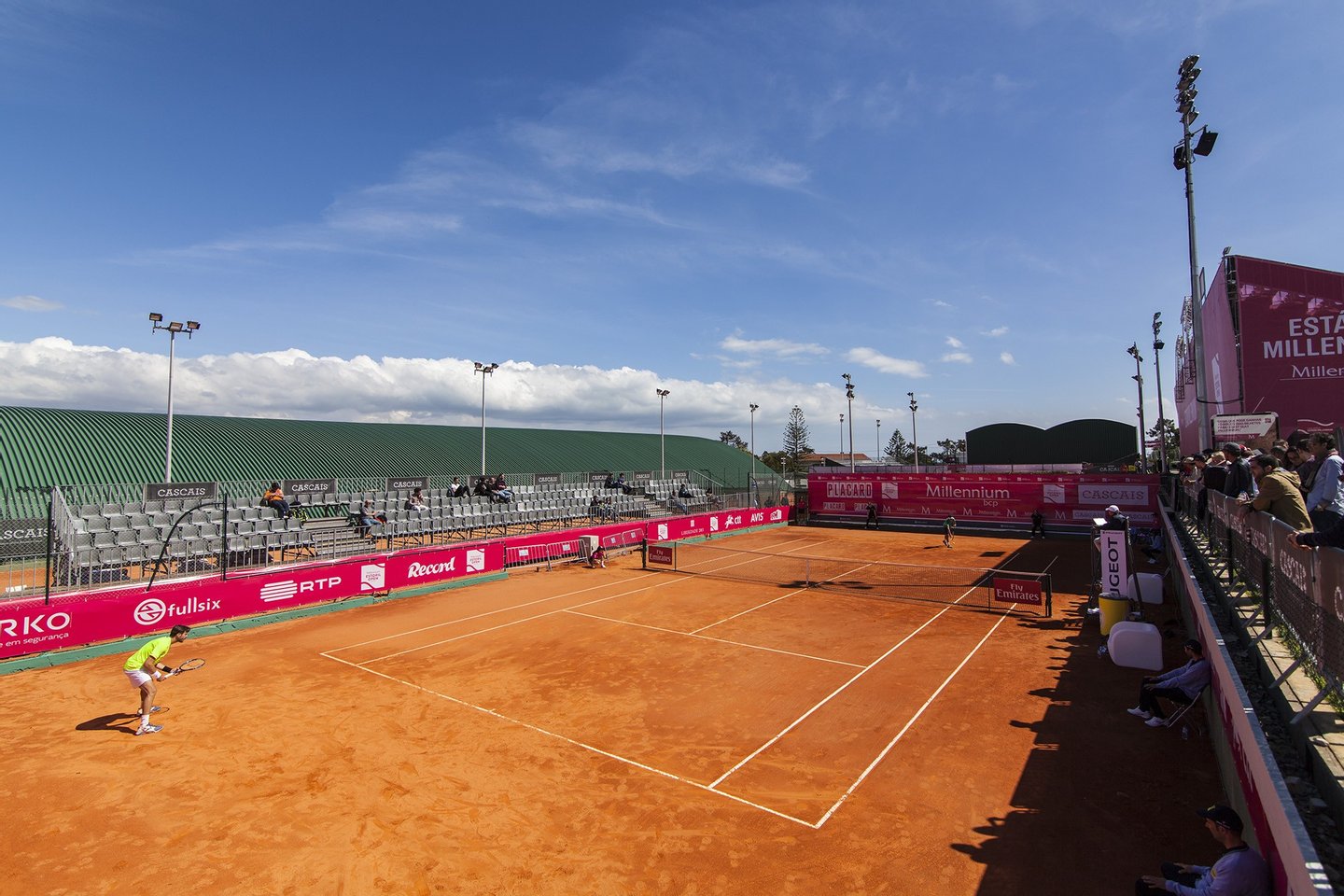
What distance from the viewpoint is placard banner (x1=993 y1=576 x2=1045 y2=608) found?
20188mm

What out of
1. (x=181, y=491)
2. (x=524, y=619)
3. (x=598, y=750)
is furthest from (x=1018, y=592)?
(x=181, y=491)

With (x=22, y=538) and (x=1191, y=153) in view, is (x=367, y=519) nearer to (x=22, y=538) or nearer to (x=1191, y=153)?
(x=22, y=538)

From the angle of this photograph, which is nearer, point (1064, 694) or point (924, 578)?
point (1064, 694)

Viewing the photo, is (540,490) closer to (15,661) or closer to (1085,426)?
(15,661)

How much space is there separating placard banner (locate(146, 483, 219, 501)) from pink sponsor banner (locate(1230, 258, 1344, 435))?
44.7 meters

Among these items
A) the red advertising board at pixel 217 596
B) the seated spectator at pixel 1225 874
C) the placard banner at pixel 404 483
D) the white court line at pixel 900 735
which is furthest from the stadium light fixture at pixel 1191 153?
the placard banner at pixel 404 483

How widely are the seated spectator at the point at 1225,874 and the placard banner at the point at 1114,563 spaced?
42.3ft

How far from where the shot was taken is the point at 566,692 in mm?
13422

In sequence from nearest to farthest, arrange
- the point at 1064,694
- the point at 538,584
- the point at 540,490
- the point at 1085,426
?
the point at 1064,694 → the point at 538,584 → the point at 540,490 → the point at 1085,426

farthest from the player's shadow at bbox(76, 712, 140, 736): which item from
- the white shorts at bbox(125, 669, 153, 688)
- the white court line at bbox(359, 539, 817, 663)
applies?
the white court line at bbox(359, 539, 817, 663)

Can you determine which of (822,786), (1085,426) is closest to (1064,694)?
(822,786)

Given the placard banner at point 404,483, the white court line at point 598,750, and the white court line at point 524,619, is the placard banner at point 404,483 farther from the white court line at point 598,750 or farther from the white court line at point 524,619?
the white court line at point 598,750

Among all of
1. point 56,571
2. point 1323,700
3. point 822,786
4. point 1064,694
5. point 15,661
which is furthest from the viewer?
point 56,571

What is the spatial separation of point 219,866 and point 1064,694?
1407 cm
